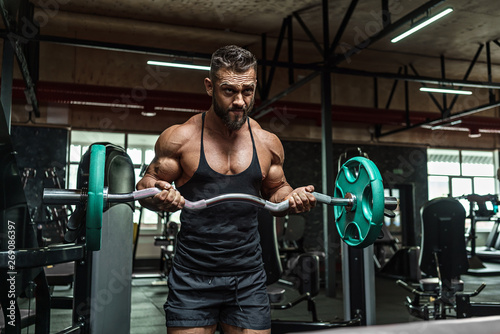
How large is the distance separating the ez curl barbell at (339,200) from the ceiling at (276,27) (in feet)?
12.4

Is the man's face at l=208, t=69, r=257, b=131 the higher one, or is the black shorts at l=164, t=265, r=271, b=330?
the man's face at l=208, t=69, r=257, b=131

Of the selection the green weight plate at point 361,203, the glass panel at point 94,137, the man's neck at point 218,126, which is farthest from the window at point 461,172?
the man's neck at point 218,126

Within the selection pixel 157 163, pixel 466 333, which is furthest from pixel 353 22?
pixel 466 333

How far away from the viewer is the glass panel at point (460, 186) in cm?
1030

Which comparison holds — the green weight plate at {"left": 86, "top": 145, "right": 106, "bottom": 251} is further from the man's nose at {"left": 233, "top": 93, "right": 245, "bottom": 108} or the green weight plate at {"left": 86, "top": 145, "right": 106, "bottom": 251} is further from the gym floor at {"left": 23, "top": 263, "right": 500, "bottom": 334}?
the gym floor at {"left": 23, "top": 263, "right": 500, "bottom": 334}

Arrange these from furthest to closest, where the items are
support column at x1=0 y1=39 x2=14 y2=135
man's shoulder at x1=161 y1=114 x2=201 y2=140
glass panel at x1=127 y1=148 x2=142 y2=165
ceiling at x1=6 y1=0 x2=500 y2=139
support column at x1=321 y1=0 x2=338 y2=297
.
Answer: glass panel at x1=127 y1=148 x2=142 y2=165 → ceiling at x1=6 y1=0 x2=500 y2=139 → support column at x1=321 y1=0 x2=338 y2=297 → support column at x1=0 y1=39 x2=14 y2=135 → man's shoulder at x1=161 y1=114 x2=201 y2=140

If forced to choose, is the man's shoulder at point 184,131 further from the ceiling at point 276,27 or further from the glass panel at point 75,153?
the glass panel at point 75,153

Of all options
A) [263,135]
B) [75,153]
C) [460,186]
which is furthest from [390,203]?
[460,186]

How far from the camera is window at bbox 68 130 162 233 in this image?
773cm

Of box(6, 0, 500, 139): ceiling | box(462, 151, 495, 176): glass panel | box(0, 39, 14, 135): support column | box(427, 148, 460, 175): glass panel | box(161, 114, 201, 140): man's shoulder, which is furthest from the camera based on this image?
box(462, 151, 495, 176): glass panel

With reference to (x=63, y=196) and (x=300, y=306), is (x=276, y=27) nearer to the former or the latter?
(x=300, y=306)

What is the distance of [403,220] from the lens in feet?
30.8

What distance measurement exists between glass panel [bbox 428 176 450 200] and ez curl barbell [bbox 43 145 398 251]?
905cm

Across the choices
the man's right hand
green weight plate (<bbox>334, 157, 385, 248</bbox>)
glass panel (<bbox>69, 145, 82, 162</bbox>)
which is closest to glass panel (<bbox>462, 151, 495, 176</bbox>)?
glass panel (<bbox>69, 145, 82, 162</bbox>)
